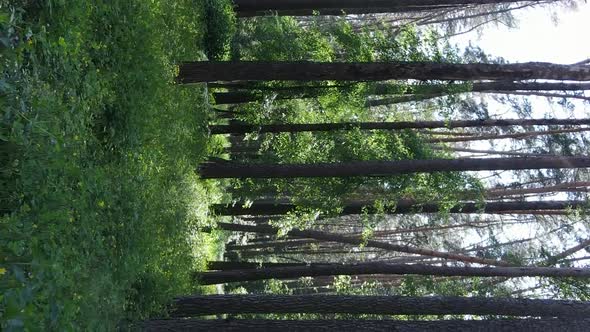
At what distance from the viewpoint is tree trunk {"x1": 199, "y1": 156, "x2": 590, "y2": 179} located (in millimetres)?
10898

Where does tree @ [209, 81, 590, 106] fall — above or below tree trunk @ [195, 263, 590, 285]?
above

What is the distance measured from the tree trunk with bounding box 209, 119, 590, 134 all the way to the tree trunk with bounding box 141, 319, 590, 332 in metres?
6.09

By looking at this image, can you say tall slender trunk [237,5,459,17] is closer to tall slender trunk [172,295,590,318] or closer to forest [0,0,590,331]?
forest [0,0,590,331]

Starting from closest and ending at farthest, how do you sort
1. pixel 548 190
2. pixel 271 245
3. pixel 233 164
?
pixel 233 164 < pixel 548 190 < pixel 271 245

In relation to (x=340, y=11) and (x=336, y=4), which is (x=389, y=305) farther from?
(x=340, y=11)

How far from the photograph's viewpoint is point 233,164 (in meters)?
13.3

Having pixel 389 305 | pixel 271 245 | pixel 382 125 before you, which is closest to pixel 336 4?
pixel 382 125

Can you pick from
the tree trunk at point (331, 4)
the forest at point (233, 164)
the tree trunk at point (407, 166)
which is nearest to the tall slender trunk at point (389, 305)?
the forest at point (233, 164)

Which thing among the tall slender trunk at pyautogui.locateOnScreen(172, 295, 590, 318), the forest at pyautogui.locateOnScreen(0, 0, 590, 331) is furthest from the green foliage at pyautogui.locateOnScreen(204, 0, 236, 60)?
the tall slender trunk at pyautogui.locateOnScreen(172, 295, 590, 318)

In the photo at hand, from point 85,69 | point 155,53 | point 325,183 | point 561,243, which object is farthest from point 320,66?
point 561,243

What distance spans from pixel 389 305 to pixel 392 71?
365cm

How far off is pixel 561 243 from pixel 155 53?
37.7 ft

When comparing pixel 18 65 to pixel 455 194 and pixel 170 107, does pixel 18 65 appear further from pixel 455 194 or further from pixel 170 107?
pixel 455 194

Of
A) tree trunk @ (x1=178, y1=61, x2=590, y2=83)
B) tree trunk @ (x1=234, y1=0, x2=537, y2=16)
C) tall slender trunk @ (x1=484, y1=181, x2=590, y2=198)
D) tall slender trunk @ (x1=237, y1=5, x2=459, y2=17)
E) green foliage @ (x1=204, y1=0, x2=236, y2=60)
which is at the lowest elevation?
tree trunk @ (x1=178, y1=61, x2=590, y2=83)
